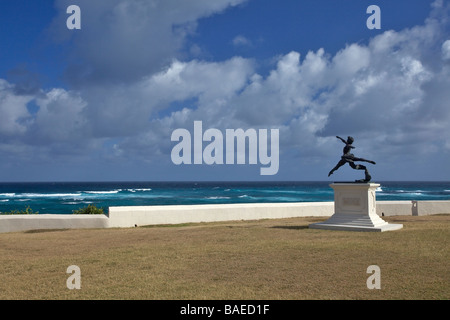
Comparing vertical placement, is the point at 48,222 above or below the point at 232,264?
above

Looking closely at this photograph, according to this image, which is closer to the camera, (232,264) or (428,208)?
(232,264)

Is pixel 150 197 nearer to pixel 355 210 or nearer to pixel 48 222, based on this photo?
pixel 48 222

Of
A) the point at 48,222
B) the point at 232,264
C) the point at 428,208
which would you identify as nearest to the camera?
the point at 232,264

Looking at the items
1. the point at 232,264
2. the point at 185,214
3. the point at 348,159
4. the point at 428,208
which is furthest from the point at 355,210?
the point at 428,208

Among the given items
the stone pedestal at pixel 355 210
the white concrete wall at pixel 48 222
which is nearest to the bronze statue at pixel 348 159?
the stone pedestal at pixel 355 210

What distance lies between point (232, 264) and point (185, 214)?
9.21 m

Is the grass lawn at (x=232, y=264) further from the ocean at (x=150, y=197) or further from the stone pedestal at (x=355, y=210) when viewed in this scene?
the ocean at (x=150, y=197)

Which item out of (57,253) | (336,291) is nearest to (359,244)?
(336,291)

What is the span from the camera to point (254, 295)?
20.0 feet

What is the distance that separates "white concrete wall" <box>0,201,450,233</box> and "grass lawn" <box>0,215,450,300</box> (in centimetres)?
253

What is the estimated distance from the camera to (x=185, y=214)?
56.4ft

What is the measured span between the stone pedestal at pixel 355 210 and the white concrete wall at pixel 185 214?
16.6 ft
